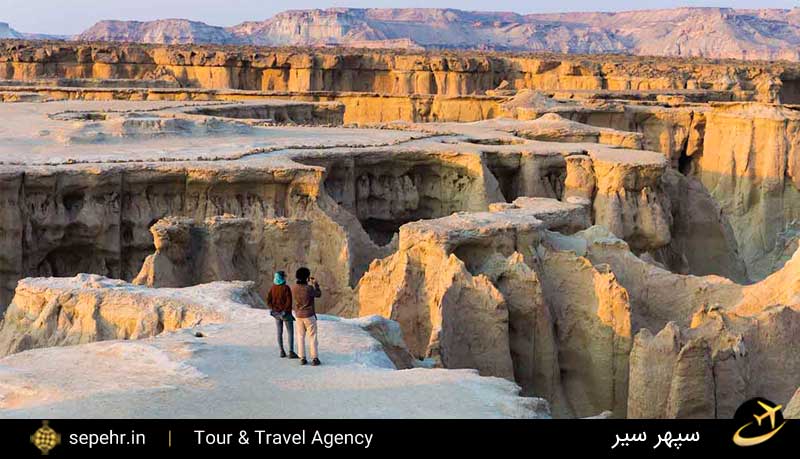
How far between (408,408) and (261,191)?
37.5 feet

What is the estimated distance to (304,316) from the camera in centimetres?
1040

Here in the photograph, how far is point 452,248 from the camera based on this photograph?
1506cm

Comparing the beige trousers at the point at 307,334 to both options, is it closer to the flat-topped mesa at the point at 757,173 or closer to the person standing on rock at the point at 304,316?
the person standing on rock at the point at 304,316

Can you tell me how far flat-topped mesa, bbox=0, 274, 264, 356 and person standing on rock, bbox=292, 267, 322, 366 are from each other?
6.31 ft

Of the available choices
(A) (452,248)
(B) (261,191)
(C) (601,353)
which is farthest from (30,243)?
(C) (601,353)

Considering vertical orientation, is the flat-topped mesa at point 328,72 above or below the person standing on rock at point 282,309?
below

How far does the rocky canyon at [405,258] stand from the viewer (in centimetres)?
1027
